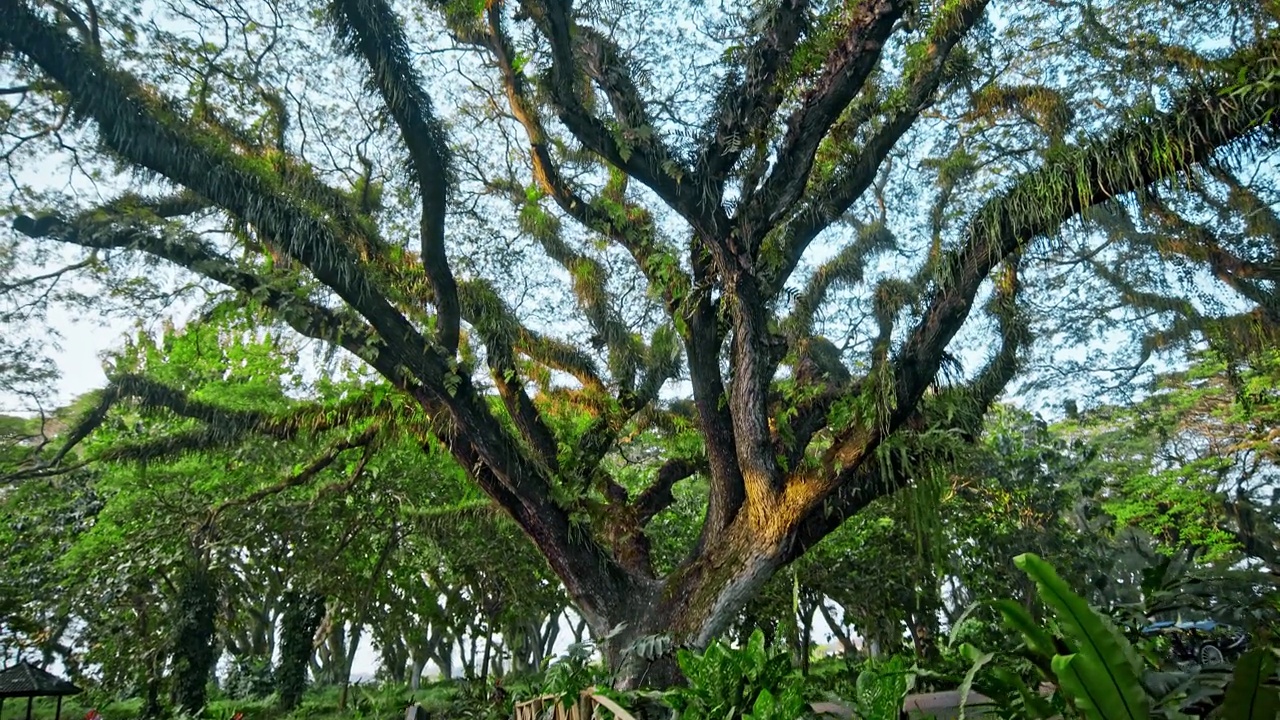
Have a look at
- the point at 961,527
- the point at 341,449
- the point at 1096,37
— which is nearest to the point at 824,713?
the point at 341,449

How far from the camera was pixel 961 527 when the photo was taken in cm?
970

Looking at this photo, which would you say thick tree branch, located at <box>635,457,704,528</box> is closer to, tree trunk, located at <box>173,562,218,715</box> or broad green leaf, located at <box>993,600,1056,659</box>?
tree trunk, located at <box>173,562,218,715</box>

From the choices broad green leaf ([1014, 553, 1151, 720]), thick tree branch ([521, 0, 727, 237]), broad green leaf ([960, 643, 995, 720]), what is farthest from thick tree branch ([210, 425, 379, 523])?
broad green leaf ([1014, 553, 1151, 720])

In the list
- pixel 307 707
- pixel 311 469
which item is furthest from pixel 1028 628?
pixel 307 707

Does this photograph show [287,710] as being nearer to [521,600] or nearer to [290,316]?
[521,600]

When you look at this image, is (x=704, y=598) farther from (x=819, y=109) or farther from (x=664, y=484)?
(x=819, y=109)

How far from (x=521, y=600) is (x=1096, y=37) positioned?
9.96 m

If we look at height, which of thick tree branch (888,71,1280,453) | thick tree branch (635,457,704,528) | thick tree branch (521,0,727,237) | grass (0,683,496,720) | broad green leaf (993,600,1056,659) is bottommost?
grass (0,683,496,720)

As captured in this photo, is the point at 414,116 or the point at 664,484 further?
the point at 664,484

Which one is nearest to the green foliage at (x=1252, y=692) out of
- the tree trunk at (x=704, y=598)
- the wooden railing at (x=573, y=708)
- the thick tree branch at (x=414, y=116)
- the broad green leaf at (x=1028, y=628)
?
the broad green leaf at (x=1028, y=628)

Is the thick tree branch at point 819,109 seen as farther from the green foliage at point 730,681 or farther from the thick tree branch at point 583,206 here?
the green foliage at point 730,681

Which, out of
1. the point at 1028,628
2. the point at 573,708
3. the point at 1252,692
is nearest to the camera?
the point at 1252,692

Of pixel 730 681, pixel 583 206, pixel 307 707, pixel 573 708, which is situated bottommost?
pixel 307 707

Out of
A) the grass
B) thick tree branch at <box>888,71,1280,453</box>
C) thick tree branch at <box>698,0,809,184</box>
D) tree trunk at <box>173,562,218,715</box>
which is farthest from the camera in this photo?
the grass
